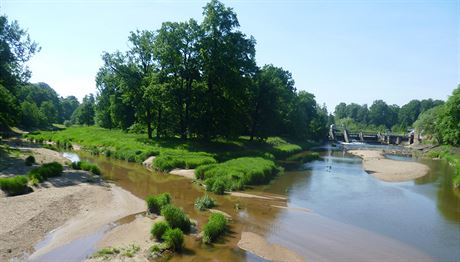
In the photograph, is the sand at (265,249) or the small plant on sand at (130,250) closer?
the small plant on sand at (130,250)

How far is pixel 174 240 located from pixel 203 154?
27978 millimetres

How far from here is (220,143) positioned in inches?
2200

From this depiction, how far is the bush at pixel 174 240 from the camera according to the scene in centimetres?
1622

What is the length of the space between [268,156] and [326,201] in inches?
827

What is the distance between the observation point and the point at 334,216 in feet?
78.9

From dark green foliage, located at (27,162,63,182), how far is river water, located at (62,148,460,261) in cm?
482

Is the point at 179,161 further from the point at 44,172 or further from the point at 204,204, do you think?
the point at 204,204

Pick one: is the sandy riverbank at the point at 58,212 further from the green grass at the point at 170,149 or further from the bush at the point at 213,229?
the green grass at the point at 170,149

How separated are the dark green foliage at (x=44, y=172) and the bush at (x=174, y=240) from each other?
15309 millimetres

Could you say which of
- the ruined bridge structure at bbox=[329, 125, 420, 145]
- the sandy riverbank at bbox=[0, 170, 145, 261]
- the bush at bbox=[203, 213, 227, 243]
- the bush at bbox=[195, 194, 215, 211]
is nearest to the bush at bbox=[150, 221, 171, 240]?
the bush at bbox=[203, 213, 227, 243]

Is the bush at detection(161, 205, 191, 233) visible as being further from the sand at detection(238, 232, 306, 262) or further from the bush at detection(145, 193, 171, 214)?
the sand at detection(238, 232, 306, 262)

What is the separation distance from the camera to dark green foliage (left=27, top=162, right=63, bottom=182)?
26875 millimetres

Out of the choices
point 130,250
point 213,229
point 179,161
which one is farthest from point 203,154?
point 130,250

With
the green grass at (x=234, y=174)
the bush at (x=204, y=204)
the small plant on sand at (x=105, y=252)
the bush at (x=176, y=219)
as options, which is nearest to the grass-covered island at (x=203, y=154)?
the green grass at (x=234, y=174)
